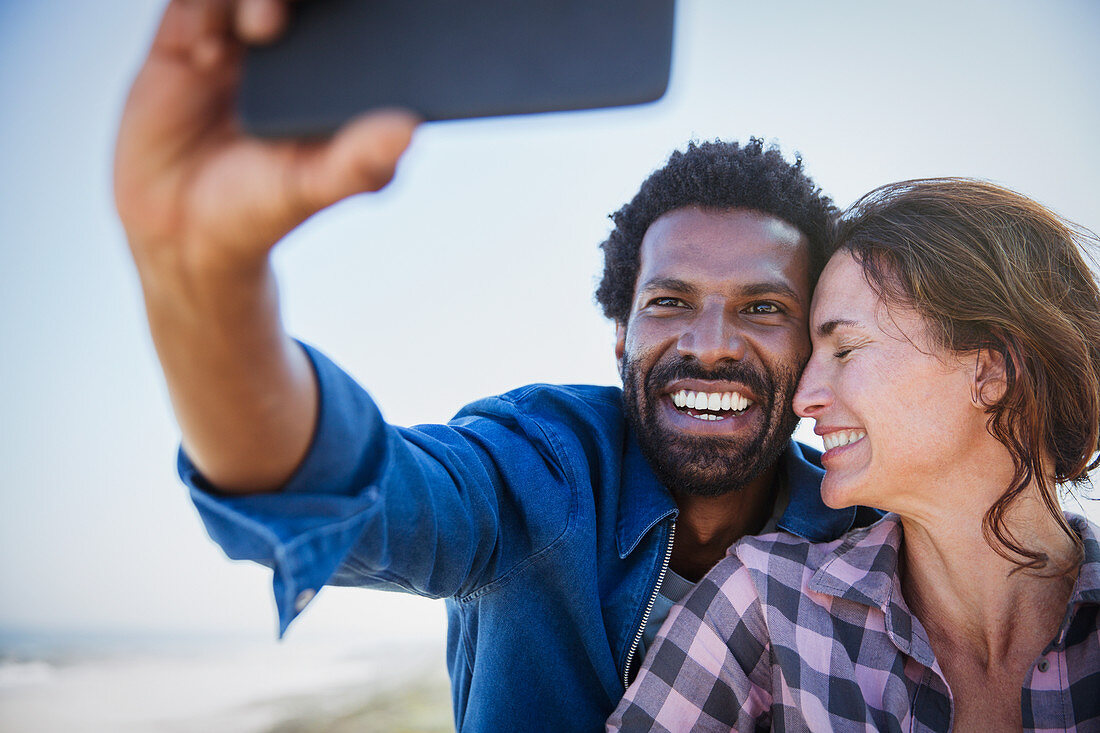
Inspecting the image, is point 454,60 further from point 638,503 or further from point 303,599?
point 638,503

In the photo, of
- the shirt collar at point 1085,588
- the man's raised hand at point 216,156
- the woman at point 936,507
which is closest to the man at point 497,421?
the man's raised hand at point 216,156

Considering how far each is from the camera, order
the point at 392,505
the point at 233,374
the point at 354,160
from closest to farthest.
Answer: the point at 354,160 < the point at 233,374 < the point at 392,505

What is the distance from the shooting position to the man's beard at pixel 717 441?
2.14 metres

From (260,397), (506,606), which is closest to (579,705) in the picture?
(506,606)

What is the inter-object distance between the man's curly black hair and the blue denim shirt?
0.52 metres

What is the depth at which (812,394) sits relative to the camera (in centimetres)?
190

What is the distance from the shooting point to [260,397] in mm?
960

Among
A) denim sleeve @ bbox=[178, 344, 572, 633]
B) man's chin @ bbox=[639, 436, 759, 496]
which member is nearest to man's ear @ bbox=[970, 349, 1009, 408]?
man's chin @ bbox=[639, 436, 759, 496]

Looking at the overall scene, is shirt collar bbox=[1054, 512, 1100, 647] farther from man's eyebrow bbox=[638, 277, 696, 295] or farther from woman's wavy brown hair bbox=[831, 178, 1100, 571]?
man's eyebrow bbox=[638, 277, 696, 295]

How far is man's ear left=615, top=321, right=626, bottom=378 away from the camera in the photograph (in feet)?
8.47

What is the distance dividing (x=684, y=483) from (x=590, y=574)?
0.41 metres

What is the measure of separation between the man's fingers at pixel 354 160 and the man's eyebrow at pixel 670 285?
1.59 m

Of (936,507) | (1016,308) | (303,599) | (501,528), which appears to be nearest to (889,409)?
(936,507)

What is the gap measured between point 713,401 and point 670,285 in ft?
1.17
